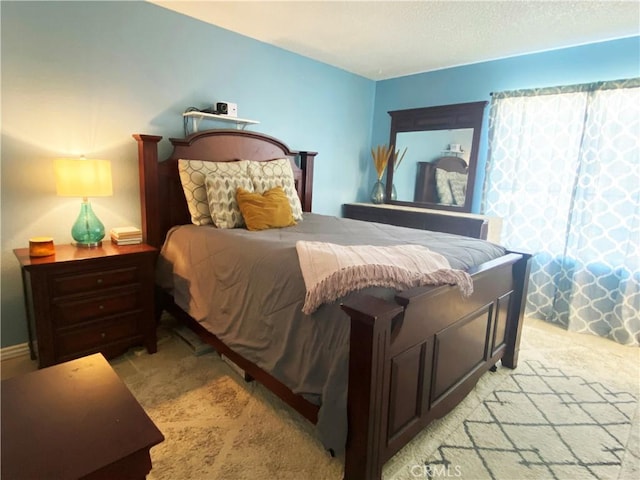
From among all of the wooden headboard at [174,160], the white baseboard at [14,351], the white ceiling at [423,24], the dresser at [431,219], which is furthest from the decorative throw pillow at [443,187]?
the white baseboard at [14,351]

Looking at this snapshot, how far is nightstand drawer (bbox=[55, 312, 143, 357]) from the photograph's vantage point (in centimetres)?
202

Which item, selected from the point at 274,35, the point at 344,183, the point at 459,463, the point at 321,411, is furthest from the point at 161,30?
the point at 459,463

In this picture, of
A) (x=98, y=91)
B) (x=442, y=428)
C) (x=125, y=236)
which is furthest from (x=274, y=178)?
(x=442, y=428)

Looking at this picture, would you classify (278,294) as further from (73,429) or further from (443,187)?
(443,187)

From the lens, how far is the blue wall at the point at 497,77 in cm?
283

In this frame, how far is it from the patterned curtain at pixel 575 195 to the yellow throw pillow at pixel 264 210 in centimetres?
213

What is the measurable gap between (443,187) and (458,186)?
0.51 feet

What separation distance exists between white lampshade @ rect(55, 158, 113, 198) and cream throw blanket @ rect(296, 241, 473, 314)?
1.34 m

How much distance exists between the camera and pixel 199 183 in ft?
8.61

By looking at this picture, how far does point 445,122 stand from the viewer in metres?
3.77

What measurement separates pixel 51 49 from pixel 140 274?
4.83ft

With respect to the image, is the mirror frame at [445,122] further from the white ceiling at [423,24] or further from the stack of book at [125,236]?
the stack of book at [125,236]

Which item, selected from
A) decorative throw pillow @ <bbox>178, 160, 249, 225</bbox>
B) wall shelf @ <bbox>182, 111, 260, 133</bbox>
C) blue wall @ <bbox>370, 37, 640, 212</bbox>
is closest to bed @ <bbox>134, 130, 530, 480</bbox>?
decorative throw pillow @ <bbox>178, 160, 249, 225</bbox>

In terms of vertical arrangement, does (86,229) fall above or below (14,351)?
above
